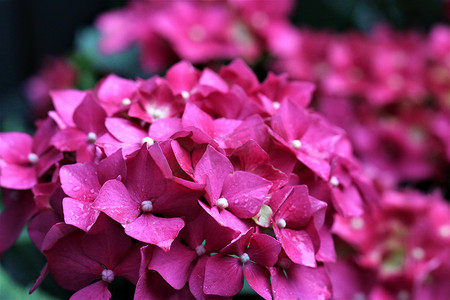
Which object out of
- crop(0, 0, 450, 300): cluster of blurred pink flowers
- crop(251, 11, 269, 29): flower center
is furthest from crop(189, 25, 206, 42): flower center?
crop(0, 0, 450, 300): cluster of blurred pink flowers

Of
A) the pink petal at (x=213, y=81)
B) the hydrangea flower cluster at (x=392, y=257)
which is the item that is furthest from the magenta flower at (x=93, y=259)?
the hydrangea flower cluster at (x=392, y=257)

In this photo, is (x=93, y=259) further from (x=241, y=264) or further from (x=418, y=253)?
(x=418, y=253)

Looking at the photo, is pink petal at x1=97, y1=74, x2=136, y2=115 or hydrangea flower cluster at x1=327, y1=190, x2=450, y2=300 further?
hydrangea flower cluster at x1=327, y1=190, x2=450, y2=300

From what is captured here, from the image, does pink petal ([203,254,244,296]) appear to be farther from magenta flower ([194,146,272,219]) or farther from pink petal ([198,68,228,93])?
pink petal ([198,68,228,93])

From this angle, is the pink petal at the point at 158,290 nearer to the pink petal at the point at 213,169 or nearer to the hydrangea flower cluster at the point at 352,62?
the pink petal at the point at 213,169

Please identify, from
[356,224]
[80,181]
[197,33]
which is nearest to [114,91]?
[80,181]

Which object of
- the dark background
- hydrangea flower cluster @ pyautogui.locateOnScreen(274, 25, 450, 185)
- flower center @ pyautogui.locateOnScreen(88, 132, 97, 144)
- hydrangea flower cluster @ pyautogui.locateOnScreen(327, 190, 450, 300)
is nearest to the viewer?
flower center @ pyautogui.locateOnScreen(88, 132, 97, 144)

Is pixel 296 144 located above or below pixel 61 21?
above
